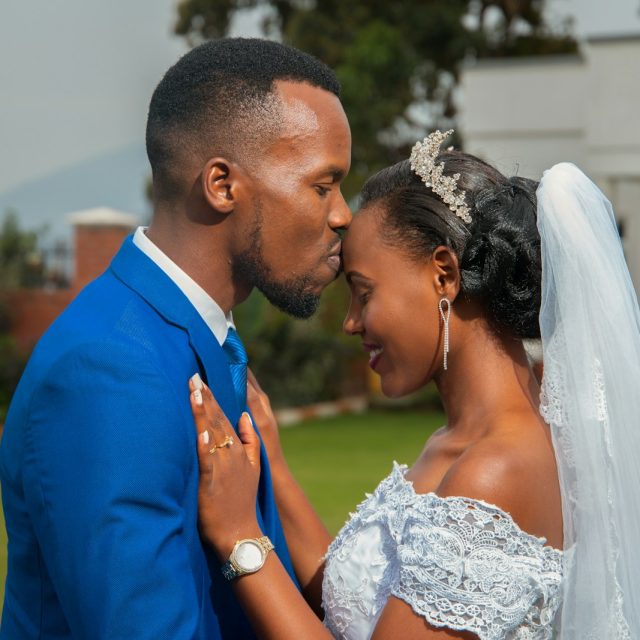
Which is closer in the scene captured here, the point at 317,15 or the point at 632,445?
the point at 632,445

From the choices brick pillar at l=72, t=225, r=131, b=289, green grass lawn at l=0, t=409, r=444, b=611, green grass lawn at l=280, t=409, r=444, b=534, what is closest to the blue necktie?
green grass lawn at l=0, t=409, r=444, b=611

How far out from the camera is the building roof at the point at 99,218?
698 inches

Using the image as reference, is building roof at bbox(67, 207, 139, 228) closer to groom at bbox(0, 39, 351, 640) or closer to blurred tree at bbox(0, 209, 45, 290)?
blurred tree at bbox(0, 209, 45, 290)

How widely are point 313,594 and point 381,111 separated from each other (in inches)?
831

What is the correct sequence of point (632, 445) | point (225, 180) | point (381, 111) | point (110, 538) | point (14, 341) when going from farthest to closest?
point (381, 111), point (14, 341), point (632, 445), point (225, 180), point (110, 538)

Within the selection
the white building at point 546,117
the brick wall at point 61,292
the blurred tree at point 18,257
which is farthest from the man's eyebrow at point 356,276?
the white building at point 546,117

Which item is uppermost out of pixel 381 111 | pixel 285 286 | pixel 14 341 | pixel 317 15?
pixel 285 286

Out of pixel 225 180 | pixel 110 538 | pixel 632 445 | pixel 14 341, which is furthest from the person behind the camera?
pixel 14 341

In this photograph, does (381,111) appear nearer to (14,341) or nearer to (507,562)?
(14,341)

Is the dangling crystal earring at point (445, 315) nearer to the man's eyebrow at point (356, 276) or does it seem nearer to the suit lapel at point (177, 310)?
the man's eyebrow at point (356, 276)

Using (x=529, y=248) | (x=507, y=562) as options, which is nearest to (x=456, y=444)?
(x=507, y=562)

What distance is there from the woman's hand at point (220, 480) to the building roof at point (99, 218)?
15719mm

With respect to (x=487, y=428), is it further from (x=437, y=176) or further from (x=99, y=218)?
(x=99, y=218)

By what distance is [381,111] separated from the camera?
2372 centimetres
